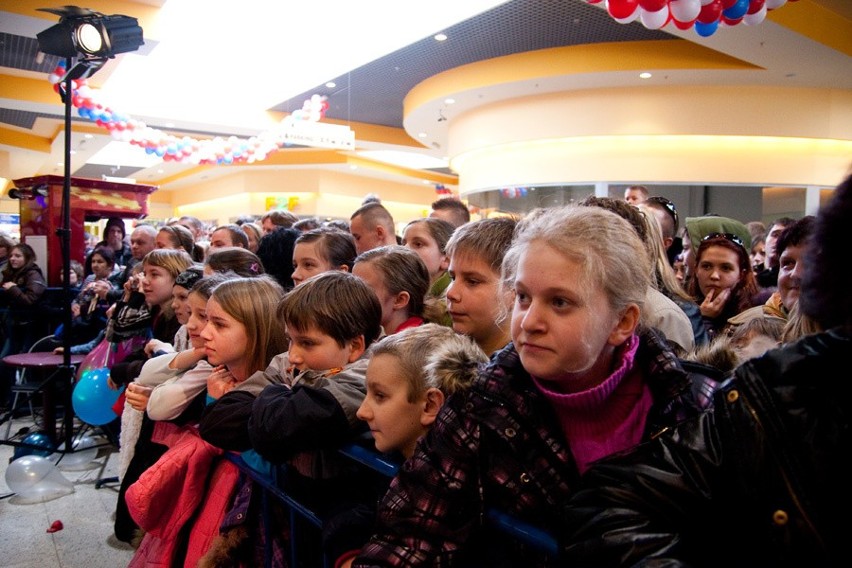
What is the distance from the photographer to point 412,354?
1.52 metres

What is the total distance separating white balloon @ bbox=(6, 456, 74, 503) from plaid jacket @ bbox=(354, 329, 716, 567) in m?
3.22

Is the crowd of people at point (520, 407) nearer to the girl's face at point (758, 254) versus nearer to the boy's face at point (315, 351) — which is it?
the boy's face at point (315, 351)

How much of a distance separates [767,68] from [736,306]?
5447mm

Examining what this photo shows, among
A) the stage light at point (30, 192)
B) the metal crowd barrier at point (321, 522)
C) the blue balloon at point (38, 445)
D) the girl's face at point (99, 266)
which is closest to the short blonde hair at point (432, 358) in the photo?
the metal crowd barrier at point (321, 522)

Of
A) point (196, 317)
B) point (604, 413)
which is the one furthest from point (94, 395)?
point (604, 413)

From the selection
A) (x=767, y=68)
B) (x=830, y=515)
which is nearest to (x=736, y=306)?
(x=830, y=515)

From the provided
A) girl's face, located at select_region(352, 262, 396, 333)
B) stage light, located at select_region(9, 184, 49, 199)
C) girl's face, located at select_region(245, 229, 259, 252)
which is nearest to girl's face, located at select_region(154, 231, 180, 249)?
girl's face, located at select_region(245, 229, 259, 252)

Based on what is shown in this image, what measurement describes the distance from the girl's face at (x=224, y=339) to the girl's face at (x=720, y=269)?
79.5 inches

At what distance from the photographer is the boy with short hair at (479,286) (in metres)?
1.89

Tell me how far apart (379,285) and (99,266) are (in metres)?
4.90

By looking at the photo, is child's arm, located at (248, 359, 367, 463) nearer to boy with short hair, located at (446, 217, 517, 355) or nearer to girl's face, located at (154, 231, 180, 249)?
boy with short hair, located at (446, 217, 517, 355)

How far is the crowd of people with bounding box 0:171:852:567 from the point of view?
0.77 metres

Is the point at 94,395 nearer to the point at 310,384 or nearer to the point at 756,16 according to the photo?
the point at 310,384

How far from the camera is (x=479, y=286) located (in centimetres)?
190
